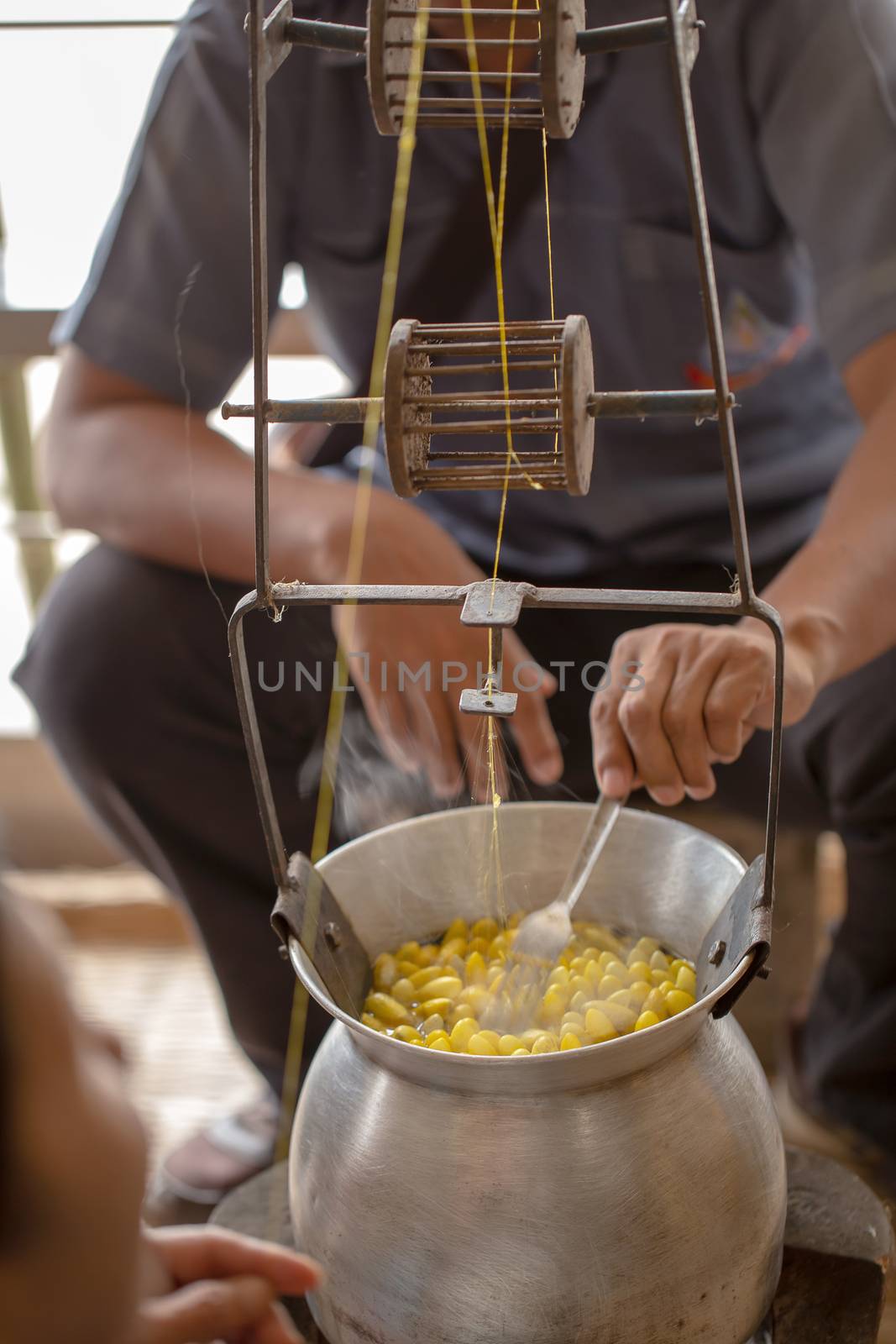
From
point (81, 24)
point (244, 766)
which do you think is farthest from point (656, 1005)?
point (81, 24)

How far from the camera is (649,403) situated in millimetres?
521

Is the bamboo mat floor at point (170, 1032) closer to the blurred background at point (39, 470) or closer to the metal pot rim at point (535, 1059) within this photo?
the blurred background at point (39, 470)

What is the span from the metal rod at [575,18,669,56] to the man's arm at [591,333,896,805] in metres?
0.34

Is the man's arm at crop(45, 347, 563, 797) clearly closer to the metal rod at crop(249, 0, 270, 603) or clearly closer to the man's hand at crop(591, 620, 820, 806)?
the man's hand at crop(591, 620, 820, 806)

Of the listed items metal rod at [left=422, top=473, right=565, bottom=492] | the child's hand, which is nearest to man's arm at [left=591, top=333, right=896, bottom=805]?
metal rod at [left=422, top=473, right=565, bottom=492]

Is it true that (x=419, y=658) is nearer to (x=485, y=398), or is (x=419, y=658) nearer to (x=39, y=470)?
(x=485, y=398)

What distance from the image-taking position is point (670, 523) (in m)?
1.10

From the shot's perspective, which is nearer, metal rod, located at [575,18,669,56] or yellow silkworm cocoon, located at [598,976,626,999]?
metal rod, located at [575,18,669,56]

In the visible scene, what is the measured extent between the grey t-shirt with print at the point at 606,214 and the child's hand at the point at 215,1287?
65cm

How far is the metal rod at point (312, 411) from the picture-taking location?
1.76 ft

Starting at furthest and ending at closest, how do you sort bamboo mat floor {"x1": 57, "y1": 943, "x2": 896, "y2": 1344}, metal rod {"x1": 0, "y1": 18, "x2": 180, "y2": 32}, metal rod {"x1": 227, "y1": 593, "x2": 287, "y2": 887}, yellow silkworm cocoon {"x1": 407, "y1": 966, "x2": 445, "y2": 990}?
1. bamboo mat floor {"x1": 57, "y1": 943, "x2": 896, "y2": 1344}
2. metal rod {"x1": 0, "y1": 18, "x2": 180, "y2": 32}
3. yellow silkworm cocoon {"x1": 407, "y1": 966, "x2": 445, "y2": 990}
4. metal rod {"x1": 227, "y1": 593, "x2": 287, "y2": 887}

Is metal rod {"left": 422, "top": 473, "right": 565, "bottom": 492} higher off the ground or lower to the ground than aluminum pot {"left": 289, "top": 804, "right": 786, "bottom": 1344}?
higher

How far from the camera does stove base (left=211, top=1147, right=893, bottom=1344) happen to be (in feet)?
2.20

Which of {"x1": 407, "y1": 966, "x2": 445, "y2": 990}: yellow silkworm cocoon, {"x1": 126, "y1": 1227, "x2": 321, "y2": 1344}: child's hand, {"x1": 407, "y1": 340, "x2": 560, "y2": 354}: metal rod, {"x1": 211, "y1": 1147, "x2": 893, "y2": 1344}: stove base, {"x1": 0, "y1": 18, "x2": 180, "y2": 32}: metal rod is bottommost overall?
{"x1": 211, "y1": 1147, "x2": 893, "y2": 1344}: stove base
